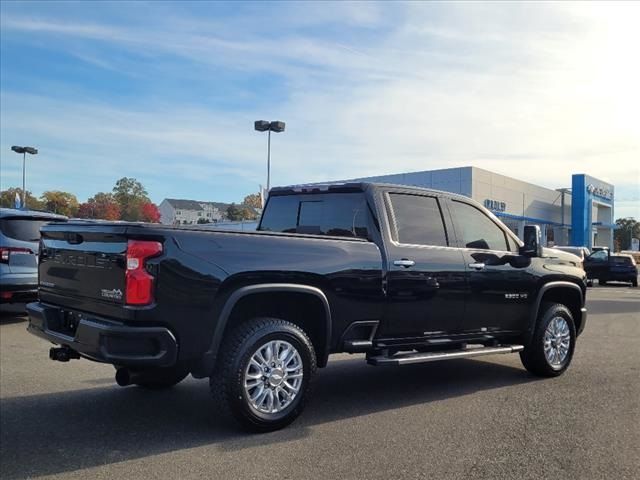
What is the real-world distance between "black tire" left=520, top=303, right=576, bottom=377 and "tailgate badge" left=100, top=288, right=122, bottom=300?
452cm

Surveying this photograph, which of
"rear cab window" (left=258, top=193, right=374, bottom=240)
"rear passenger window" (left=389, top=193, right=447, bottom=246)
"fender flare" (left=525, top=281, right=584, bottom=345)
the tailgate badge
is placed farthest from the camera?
"fender flare" (left=525, top=281, right=584, bottom=345)

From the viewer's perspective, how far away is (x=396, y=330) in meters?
5.48

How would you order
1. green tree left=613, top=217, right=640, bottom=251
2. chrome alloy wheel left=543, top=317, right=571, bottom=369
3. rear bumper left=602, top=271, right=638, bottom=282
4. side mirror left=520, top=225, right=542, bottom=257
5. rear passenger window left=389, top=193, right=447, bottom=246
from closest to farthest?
rear passenger window left=389, top=193, right=447, bottom=246 < side mirror left=520, top=225, right=542, bottom=257 < chrome alloy wheel left=543, top=317, right=571, bottom=369 < rear bumper left=602, top=271, right=638, bottom=282 < green tree left=613, top=217, right=640, bottom=251

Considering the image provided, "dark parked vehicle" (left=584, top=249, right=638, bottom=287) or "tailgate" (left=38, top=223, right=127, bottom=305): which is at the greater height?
"tailgate" (left=38, top=223, right=127, bottom=305)

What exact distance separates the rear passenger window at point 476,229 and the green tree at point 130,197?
74.3 meters

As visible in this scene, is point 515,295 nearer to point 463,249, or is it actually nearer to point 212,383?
point 463,249

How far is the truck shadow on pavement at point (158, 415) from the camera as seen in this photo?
4262 millimetres

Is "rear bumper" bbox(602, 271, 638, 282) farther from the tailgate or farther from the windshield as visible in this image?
the tailgate

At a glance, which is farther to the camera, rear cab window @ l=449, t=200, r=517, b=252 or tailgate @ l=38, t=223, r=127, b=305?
rear cab window @ l=449, t=200, r=517, b=252

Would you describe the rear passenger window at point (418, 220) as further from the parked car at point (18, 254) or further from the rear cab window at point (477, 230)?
the parked car at point (18, 254)

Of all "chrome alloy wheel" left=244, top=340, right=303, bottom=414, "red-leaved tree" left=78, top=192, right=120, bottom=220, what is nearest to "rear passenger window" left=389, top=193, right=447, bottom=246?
"chrome alloy wheel" left=244, top=340, right=303, bottom=414

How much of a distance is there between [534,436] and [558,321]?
258 cm

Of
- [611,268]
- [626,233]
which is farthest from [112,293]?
[626,233]

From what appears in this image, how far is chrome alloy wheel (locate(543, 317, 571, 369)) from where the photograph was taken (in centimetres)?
685
